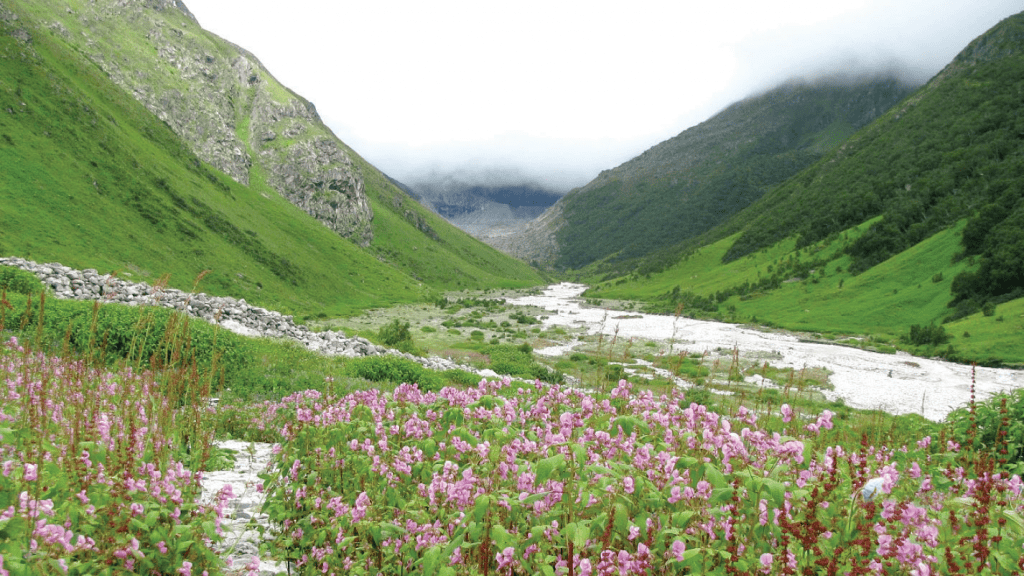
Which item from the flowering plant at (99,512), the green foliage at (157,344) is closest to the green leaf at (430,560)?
the flowering plant at (99,512)

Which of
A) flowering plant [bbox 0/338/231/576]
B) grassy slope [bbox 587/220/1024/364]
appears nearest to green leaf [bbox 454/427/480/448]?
flowering plant [bbox 0/338/231/576]

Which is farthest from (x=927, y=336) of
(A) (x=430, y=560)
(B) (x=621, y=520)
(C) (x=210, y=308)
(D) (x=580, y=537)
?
(C) (x=210, y=308)

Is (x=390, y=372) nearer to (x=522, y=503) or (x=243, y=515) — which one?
(x=243, y=515)

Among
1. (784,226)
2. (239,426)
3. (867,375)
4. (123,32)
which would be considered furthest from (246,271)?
(784,226)

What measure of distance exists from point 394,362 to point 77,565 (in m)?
16.1

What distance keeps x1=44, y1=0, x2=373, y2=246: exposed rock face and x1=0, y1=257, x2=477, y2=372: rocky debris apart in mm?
116377

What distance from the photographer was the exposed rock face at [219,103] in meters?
117

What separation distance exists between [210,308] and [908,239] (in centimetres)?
11222

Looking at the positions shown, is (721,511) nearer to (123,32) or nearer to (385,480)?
(385,480)

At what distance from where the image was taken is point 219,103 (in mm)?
145250

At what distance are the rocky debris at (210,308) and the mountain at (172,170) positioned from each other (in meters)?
2.96

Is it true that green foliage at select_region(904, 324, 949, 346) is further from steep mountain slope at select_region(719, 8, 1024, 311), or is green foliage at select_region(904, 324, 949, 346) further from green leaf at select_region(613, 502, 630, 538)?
green leaf at select_region(613, 502, 630, 538)

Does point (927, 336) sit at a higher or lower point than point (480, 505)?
higher

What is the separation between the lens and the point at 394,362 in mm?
19172
